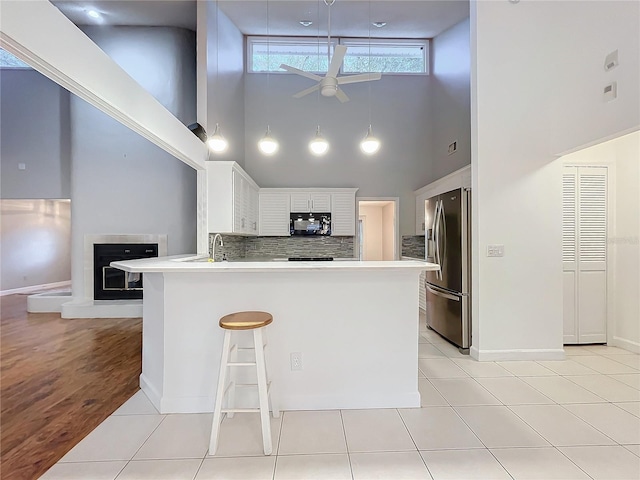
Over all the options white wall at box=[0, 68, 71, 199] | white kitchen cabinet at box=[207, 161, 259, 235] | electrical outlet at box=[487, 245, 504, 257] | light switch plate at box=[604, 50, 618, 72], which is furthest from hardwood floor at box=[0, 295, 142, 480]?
light switch plate at box=[604, 50, 618, 72]

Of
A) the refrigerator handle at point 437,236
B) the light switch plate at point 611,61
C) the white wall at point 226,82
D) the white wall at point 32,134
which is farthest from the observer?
the white wall at point 32,134

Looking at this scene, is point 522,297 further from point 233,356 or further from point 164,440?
point 164,440

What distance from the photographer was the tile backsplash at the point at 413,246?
599cm

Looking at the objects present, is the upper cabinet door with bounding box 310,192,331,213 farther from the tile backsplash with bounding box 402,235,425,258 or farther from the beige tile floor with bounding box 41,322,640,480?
the beige tile floor with bounding box 41,322,640,480

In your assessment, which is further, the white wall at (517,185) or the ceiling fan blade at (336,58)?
the white wall at (517,185)

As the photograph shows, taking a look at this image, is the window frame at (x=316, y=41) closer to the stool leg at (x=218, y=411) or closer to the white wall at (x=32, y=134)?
the white wall at (x=32, y=134)

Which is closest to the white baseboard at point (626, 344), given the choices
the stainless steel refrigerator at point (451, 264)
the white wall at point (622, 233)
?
the white wall at point (622, 233)

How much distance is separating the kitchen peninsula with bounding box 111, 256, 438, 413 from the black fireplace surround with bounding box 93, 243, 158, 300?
10.6 feet

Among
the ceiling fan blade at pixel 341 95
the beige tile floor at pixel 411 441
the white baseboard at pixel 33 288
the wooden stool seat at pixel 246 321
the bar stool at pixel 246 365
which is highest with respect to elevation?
the ceiling fan blade at pixel 341 95

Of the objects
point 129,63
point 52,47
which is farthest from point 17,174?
point 52,47

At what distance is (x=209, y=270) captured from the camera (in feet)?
6.95

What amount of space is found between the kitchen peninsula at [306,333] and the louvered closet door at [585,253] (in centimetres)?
254

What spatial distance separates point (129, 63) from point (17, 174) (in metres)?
3.02

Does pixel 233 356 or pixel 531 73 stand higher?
pixel 531 73
